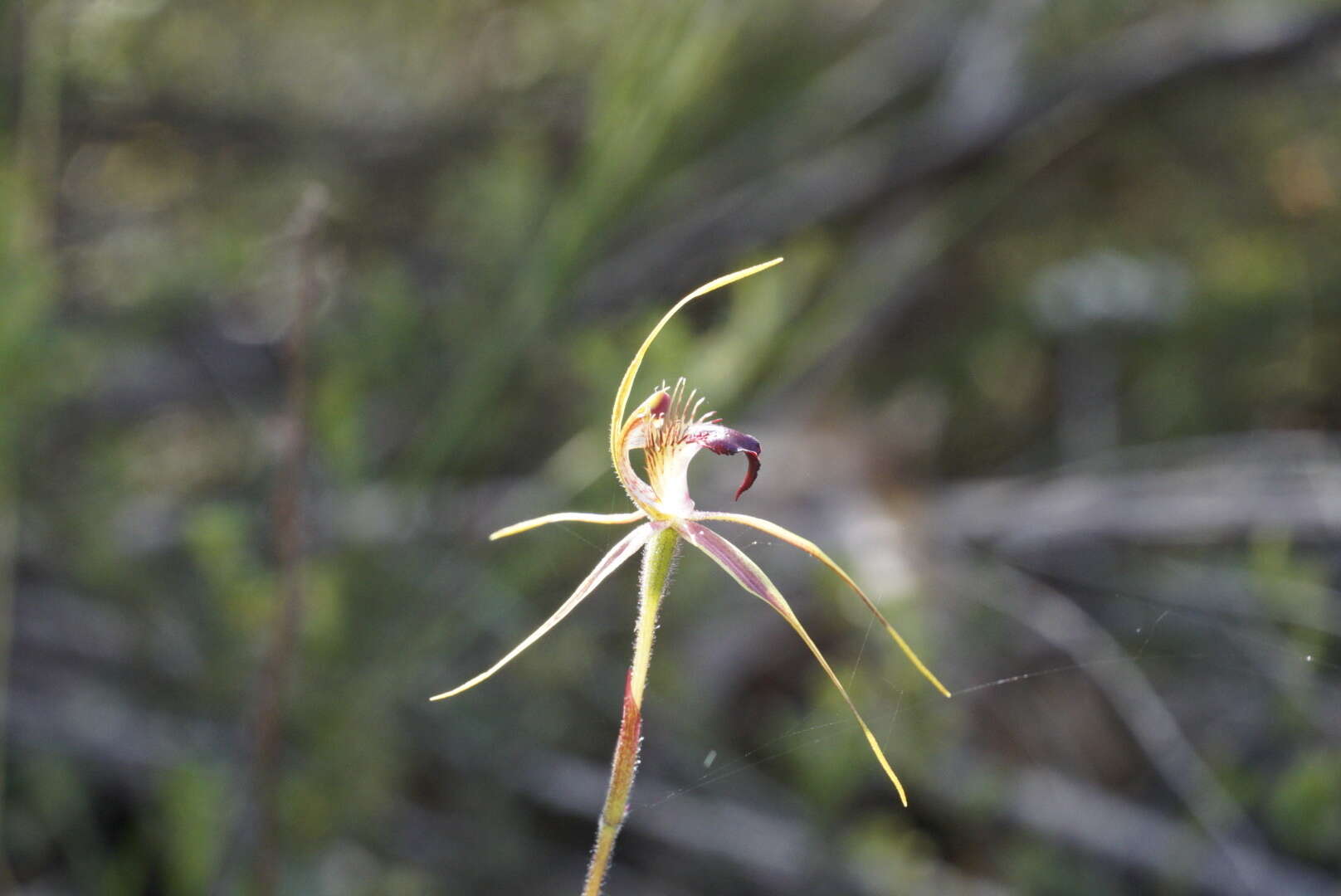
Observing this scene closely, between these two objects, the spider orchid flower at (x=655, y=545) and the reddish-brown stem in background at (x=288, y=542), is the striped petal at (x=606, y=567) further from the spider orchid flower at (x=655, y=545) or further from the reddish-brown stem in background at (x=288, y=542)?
the reddish-brown stem in background at (x=288, y=542)

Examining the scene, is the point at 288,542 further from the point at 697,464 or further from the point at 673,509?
the point at 697,464

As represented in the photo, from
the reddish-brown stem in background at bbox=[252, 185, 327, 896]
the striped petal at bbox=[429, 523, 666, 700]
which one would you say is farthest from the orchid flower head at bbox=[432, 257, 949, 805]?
the reddish-brown stem in background at bbox=[252, 185, 327, 896]

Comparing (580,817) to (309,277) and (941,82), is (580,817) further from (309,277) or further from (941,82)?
(941,82)

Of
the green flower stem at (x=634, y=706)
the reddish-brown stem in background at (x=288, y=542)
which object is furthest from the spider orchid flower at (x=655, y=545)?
the reddish-brown stem in background at (x=288, y=542)

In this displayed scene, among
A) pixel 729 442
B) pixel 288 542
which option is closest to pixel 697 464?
pixel 288 542

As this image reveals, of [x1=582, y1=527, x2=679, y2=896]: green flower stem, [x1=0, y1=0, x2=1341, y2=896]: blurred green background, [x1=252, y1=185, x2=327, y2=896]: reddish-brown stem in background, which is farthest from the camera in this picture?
[x1=0, y1=0, x2=1341, y2=896]: blurred green background

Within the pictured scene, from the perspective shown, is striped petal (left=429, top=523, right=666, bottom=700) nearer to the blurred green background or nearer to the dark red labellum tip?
the dark red labellum tip

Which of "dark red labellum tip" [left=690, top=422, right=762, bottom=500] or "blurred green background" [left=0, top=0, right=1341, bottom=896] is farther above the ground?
"blurred green background" [left=0, top=0, right=1341, bottom=896]
